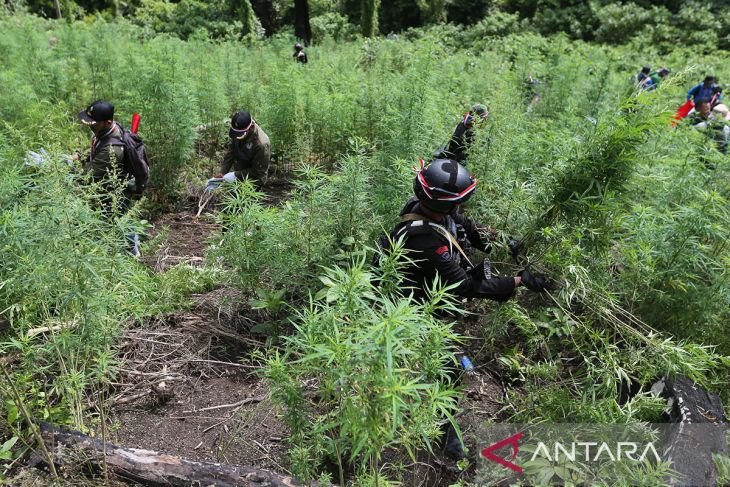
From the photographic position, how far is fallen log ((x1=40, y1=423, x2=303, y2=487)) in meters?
2.82

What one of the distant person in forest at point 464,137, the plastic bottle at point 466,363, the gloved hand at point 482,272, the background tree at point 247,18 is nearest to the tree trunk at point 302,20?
the background tree at point 247,18

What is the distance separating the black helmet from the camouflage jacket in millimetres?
3149

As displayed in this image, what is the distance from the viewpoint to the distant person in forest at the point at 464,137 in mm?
5117

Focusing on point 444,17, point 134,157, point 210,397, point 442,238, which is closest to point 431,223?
point 442,238

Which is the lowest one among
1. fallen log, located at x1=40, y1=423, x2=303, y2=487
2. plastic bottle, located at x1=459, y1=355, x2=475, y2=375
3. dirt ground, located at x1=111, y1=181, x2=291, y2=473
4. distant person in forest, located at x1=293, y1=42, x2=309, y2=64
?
dirt ground, located at x1=111, y1=181, x2=291, y2=473

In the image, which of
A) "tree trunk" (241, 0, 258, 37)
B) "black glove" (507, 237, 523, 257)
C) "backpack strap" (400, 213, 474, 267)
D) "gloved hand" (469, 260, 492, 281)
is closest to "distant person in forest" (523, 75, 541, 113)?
"black glove" (507, 237, 523, 257)

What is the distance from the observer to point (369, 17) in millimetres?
20734

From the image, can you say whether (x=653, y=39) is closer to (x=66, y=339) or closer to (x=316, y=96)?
(x=316, y=96)

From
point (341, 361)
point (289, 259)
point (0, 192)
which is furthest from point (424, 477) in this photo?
point (0, 192)

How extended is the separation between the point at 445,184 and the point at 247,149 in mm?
3385

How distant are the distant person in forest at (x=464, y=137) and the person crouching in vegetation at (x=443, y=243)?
1891 mm

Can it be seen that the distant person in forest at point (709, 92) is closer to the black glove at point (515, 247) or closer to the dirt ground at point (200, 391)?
the black glove at point (515, 247)

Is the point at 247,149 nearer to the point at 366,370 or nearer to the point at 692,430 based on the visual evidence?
the point at 366,370

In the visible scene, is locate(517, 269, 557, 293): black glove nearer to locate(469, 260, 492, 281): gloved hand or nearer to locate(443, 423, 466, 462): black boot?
locate(469, 260, 492, 281): gloved hand
